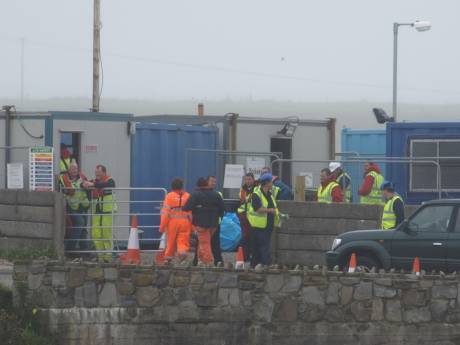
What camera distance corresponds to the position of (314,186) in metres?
27.6

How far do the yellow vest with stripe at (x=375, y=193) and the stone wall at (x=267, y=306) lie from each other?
25.5 feet

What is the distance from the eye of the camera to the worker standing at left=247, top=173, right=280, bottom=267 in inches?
792

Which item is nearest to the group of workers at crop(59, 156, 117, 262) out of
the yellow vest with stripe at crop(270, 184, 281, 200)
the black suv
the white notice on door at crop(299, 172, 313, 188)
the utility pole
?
the yellow vest with stripe at crop(270, 184, 281, 200)

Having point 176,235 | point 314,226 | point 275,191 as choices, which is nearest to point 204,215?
point 176,235

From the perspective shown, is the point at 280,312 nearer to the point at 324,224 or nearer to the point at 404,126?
the point at 324,224

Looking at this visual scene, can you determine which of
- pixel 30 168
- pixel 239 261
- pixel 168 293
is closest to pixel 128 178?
pixel 30 168

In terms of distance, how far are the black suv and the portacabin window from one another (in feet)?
14.6

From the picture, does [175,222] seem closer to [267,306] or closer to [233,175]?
[267,306]

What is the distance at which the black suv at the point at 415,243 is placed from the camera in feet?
59.1

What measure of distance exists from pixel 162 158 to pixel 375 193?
15.3 ft

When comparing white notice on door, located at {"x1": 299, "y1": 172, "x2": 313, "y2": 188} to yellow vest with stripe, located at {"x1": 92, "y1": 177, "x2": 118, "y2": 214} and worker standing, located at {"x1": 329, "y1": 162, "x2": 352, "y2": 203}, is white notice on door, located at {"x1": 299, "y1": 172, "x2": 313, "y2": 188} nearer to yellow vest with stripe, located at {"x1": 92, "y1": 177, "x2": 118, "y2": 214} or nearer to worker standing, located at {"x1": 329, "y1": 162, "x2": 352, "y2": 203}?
worker standing, located at {"x1": 329, "y1": 162, "x2": 352, "y2": 203}

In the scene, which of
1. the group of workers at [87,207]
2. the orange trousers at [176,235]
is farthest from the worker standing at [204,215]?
the group of workers at [87,207]

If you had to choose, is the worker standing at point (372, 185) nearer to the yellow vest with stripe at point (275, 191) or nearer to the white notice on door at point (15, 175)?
→ the yellow vest with stripe at point (275, 191)

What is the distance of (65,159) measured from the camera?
23125mm
